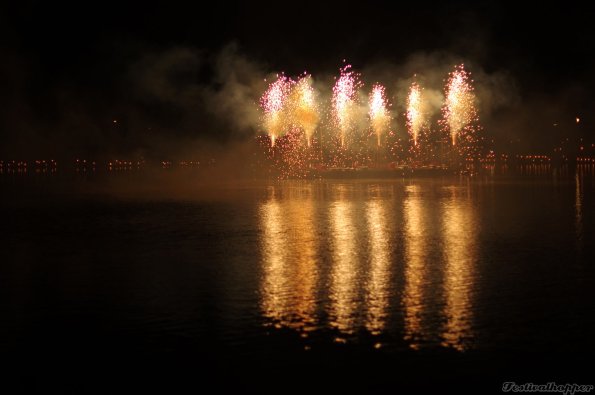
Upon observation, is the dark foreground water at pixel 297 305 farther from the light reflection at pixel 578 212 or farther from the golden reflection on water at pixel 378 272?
the light reflection at pixel 578 212

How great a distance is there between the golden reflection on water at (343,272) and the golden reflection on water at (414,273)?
1048 mm

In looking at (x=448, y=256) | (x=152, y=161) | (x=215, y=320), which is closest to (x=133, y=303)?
(x=215, y=320)

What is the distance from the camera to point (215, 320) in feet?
48.4

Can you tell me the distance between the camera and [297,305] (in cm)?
1588

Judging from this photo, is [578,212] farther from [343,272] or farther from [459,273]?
[343,272]

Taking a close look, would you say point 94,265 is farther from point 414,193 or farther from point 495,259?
point 414,193

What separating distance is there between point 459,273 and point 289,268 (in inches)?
165

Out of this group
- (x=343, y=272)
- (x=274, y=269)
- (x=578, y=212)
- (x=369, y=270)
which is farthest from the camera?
(x=578, y=212)

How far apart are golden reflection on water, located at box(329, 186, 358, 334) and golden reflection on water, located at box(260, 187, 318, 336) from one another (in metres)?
0.46

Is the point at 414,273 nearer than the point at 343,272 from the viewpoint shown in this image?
Yes

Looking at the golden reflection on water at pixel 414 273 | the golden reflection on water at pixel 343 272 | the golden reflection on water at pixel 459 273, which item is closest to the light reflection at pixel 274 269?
the golden reflection on water at pixel 343 272

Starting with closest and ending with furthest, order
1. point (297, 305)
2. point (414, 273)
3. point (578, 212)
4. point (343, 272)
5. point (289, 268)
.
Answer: point (297, 305), point (414, 273), point (343, 272), point (289, 268), point (578, 212)

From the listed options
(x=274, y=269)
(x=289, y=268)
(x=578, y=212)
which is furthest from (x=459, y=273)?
(x=578, y=212)

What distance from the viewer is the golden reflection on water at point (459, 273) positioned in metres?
13.7
